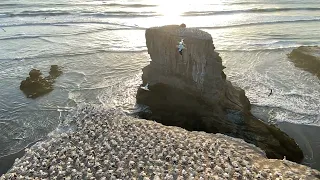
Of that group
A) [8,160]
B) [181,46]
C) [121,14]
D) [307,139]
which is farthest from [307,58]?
[121,14]

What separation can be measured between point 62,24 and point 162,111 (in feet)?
91.7

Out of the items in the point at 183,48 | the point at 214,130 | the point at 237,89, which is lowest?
the point at 214,130

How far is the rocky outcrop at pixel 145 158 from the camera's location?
1221 centimetres

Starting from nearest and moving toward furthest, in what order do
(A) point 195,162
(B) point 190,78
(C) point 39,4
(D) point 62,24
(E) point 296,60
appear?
(A) point 195,162 → (B) point 190,78 → (E) point 296,60 → (D) point 62,24 → (C) point 39,4

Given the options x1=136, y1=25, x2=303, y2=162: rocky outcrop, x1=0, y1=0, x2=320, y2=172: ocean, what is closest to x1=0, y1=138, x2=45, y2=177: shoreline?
x1=0, y1=0, x2=320, y2=172: ocean

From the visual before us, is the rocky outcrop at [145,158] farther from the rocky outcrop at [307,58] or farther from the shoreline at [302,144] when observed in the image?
the rocky outcrop at [307,58]

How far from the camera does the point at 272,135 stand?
16906mm

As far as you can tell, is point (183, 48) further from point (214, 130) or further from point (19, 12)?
point (19, 12)

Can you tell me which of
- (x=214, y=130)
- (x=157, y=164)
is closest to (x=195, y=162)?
(x=157, y=164)

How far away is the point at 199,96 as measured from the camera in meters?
18.4

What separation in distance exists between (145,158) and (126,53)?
19.8 metres

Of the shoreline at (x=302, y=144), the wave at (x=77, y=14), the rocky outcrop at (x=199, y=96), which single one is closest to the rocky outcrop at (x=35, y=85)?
the shoreline at (x=302, y=144)

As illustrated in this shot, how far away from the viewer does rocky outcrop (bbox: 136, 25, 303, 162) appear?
55.5 feet

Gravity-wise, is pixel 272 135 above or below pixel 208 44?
below
